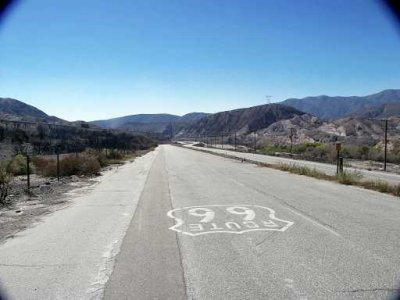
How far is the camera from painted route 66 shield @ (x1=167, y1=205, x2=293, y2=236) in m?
11.0

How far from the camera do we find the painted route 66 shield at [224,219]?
36.0ft

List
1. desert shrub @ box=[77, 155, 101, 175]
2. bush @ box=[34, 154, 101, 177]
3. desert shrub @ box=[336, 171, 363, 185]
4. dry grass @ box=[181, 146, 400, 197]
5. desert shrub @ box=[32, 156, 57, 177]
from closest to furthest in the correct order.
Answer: dry grass @ box=[181, 146, 400, 197] < desert shrub @ box=[336, 171, 363, 185] < desert shrub @ box=[32, 156, 57, 177] < bush @ box=[34, 154, 101, 177] < desert shrub @ box=[77, 155, 101, 175]

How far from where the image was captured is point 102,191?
71.4 ft

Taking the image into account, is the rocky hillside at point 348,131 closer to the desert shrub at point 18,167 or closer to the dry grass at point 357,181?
the dry grass at point 357,181

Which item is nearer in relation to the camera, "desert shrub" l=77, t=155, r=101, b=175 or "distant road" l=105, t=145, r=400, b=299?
"distant road" l=105, t=145, r=400, b=299

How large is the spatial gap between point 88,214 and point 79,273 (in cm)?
693

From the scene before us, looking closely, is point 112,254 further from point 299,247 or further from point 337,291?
point 337,291

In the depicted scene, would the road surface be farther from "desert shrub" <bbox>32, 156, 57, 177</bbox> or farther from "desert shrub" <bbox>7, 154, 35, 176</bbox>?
"desert shrub" <bbox>7, 154, 35, 176</bbox>

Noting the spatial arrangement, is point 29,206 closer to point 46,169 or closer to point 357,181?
point 357,181

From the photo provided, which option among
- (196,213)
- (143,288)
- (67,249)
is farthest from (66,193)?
(143,288)

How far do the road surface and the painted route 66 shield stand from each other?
23 millimetres

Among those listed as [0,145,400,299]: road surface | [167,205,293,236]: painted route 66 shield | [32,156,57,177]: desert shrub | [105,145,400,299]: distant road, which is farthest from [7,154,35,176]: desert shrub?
[167,205,293,236]: painted route 66 shield

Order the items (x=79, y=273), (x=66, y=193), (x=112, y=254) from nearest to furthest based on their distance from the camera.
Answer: (x=79, y=273), (x=112, y=254), (x=66, y=193)

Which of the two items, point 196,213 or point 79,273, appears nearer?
point 79,273
